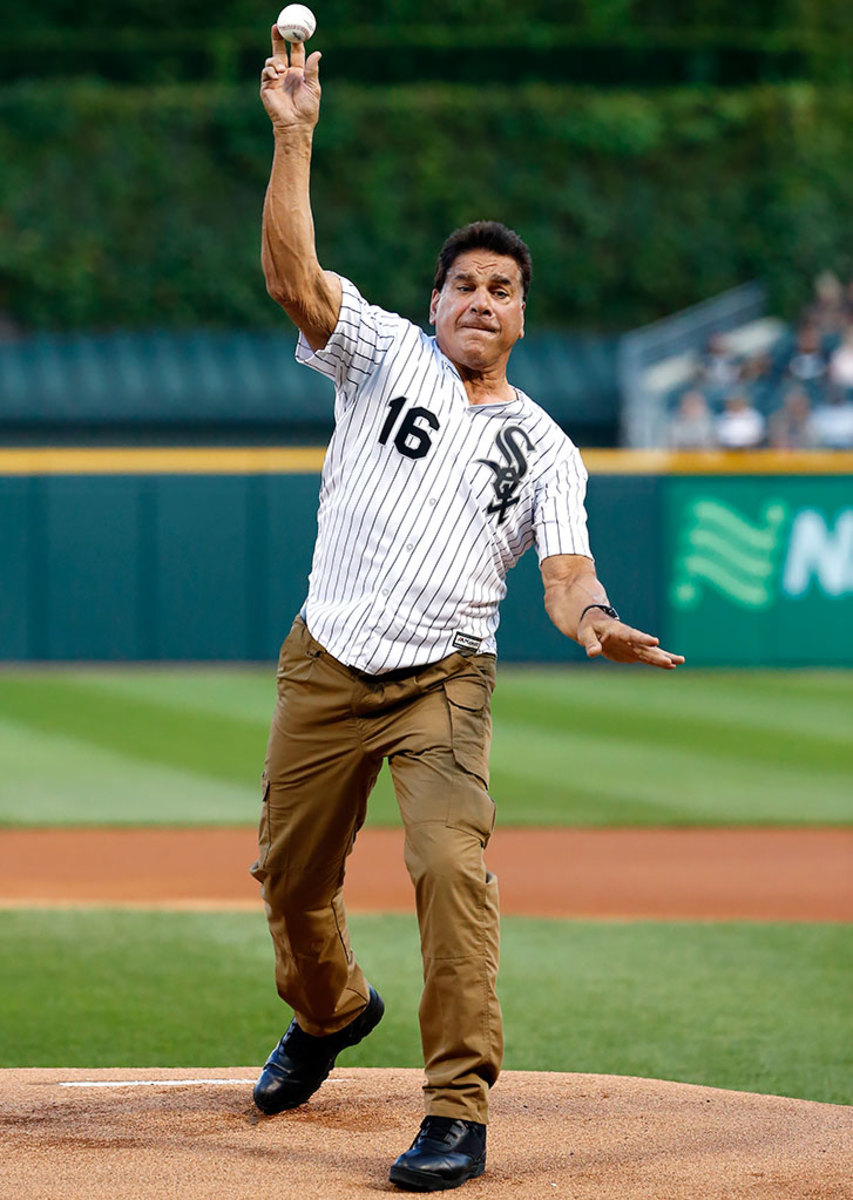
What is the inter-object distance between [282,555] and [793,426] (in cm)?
597

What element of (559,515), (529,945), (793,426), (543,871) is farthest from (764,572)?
(559,515)

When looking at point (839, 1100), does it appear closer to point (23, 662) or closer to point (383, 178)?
point (23, 662)

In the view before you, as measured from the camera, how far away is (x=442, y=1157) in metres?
3.98

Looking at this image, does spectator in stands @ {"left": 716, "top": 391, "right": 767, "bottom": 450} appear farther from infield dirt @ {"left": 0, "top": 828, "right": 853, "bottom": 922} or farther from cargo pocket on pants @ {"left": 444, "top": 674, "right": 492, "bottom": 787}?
cargo pocket on pants @ {"left": 444, "top": 674, "right": 492, "bottom": 787}

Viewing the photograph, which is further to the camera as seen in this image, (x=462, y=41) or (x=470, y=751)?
(x=462, y=41)

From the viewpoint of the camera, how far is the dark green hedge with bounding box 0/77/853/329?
2827 cm

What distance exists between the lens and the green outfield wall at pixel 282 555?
17781mm

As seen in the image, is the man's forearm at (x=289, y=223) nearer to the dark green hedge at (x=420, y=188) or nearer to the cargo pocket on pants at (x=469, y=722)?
the cargo pocket on pants at (x=469, y=722)

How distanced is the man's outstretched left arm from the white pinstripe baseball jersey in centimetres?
5

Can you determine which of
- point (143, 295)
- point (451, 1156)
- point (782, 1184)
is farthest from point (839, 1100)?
point (143, 295)

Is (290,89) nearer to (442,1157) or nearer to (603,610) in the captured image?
(603,610)

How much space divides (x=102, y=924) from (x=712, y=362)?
17.0 meters

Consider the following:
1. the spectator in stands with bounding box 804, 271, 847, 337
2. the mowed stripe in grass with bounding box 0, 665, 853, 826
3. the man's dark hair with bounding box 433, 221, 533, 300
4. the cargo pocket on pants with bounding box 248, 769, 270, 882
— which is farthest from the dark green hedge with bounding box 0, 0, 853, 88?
the cargo pocket on pants with bounding box 248, 769, 270, 882

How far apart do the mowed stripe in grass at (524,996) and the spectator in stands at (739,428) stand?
1306 cm
